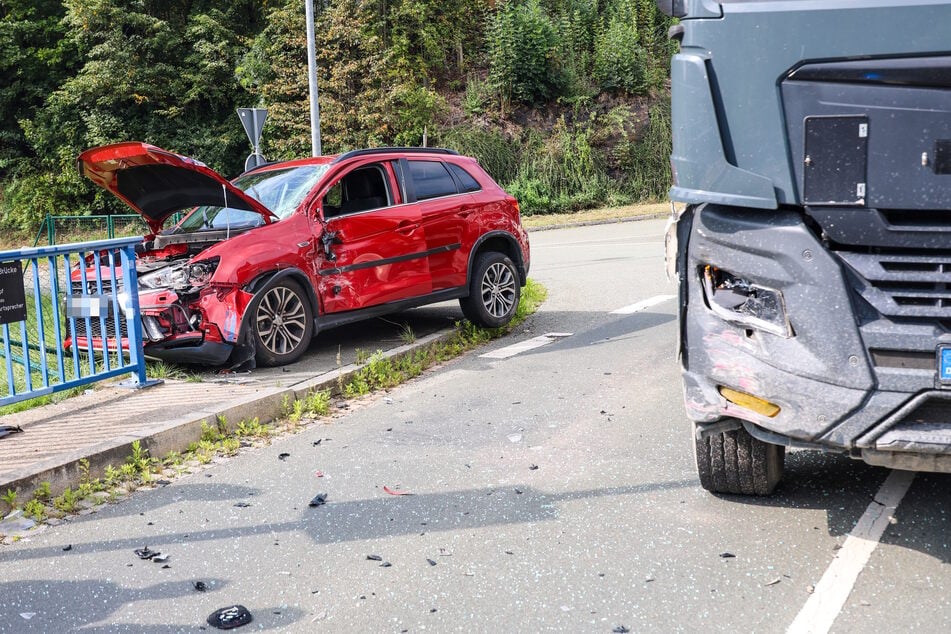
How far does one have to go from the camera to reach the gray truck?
3.68m

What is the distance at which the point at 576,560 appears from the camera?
13.5 feet

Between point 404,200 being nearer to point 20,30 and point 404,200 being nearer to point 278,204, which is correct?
point 278,204

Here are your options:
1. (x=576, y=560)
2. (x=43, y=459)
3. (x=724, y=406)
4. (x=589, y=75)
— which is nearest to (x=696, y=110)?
(x=724, y=406)

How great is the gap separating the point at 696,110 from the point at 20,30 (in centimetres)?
3431

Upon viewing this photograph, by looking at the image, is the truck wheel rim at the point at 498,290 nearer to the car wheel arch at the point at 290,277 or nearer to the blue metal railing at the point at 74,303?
the car wheel arch at the point at 290,277

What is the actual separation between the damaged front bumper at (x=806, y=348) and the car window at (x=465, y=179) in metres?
5.78

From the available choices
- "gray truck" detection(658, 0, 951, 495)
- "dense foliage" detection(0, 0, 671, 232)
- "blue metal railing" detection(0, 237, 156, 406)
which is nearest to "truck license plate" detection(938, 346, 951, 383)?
"gray truck" detection(658, 0, 951, 495)

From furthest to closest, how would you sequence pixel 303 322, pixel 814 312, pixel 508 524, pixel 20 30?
pixel 20 30
pixel 303 322
pixel 508 524
pixel 814 312

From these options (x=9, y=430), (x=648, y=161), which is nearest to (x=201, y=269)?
(x=9, y=430)

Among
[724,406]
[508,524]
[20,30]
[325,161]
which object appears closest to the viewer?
[724,406]

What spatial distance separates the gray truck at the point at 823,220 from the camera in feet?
12.1

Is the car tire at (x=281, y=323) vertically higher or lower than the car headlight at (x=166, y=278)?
lower

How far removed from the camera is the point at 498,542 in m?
4.35

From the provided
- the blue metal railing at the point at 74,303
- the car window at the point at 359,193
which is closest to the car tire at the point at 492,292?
the car window at the point at 359,193
